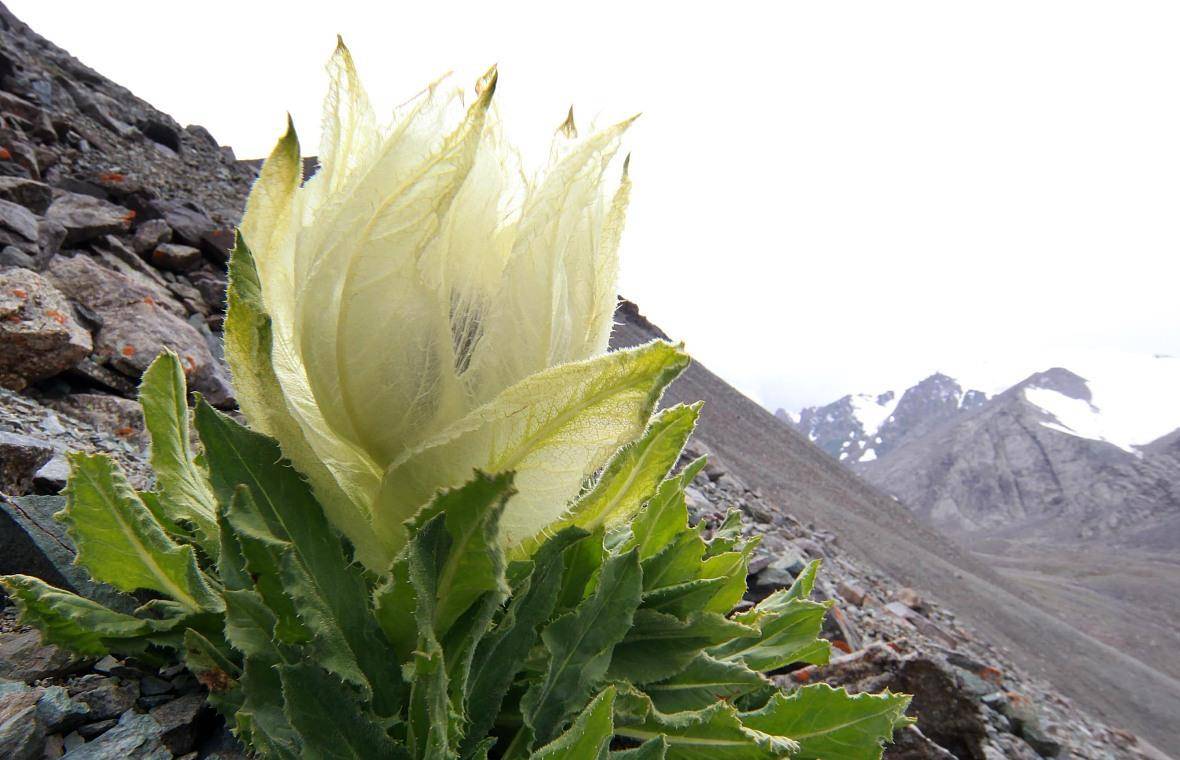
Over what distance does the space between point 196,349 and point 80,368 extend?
0.86 meters

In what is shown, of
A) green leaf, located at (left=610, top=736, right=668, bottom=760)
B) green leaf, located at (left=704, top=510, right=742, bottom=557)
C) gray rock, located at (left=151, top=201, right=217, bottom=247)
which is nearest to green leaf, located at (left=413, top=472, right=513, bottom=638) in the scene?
green leaf, located at (left=610, top=736, right=668, bottom=760)

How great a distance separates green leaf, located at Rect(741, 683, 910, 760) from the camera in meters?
1.58

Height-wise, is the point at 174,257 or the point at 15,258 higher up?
the point at 174,257

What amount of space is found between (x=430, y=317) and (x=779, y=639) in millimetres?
1437

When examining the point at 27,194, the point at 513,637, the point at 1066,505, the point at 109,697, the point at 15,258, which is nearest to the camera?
the point at 513,637

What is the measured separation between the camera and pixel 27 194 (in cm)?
467

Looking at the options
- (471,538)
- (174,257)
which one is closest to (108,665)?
(471,538)

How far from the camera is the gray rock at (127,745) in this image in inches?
48.0

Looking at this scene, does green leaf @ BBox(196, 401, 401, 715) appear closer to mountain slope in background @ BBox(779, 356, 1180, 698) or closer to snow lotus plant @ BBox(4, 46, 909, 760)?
snow lotus plant @ BBox(4, 46, 909, 760)

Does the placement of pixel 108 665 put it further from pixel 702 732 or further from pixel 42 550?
pixel 702 732

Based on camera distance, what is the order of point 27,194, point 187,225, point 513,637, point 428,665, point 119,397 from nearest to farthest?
point 428,665 → point 513,637 → point 119,397 → point 27,194 → point 187,225

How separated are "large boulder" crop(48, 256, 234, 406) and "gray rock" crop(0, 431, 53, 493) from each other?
1.47 metres

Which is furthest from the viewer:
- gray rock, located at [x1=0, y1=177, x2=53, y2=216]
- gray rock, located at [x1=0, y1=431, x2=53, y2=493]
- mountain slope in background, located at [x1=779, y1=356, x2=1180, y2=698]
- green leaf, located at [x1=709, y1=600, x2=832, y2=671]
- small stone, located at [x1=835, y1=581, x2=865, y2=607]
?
mountain slope in background, located at [x1=779, y1=356, x2=1180, y2=698]

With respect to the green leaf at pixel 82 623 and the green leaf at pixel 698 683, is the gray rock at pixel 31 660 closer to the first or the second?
the green leaf at pixel 82 623
